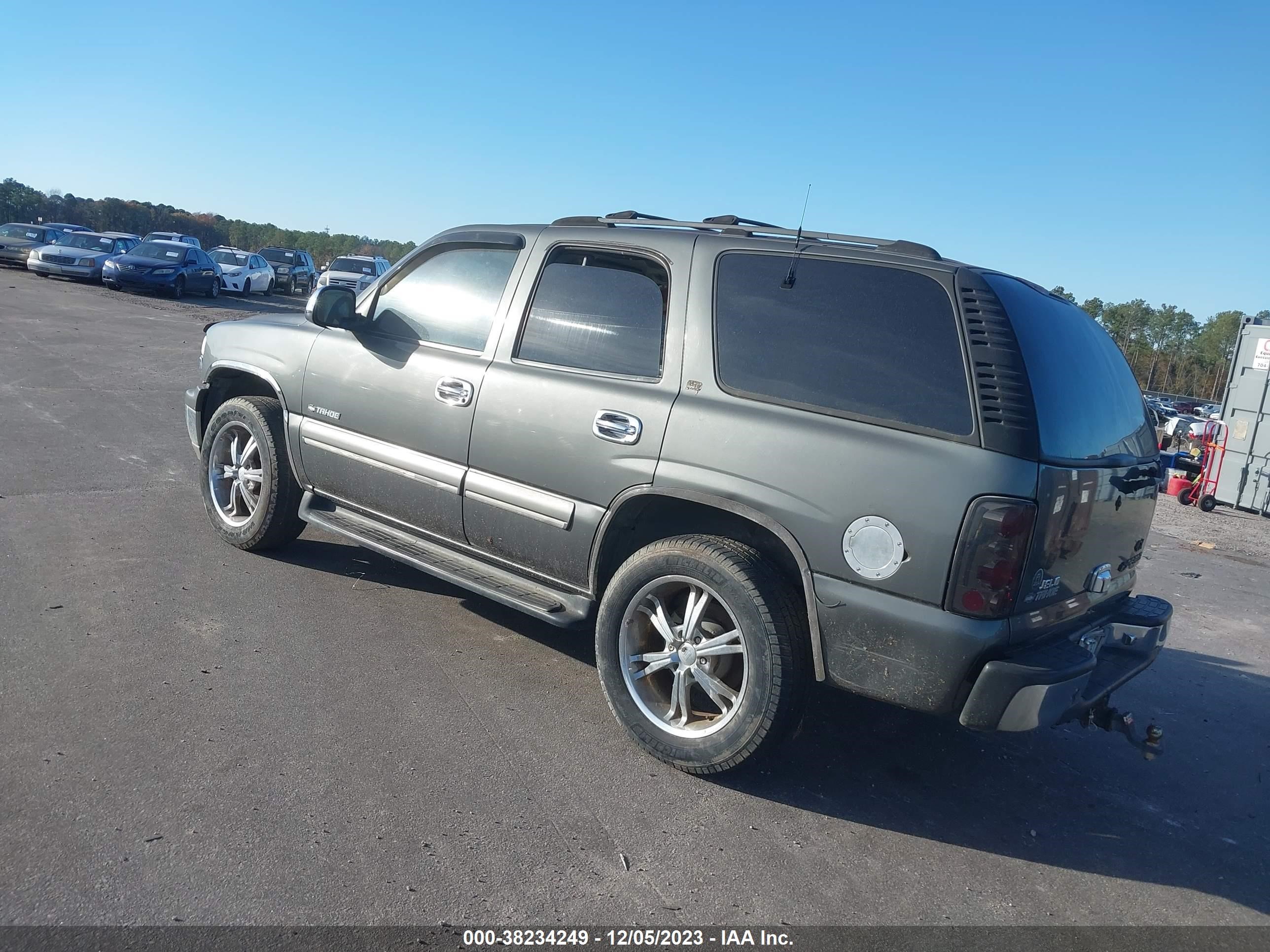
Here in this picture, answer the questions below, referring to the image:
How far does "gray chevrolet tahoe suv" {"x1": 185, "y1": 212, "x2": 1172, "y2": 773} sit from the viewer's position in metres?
3.23

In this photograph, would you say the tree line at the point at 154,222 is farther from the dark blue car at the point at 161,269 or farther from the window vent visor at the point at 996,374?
the window vent visor at the point at 996,374

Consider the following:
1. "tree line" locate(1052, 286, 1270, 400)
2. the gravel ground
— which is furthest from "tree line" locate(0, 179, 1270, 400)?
the gravel ground

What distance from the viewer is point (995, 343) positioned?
129 inches

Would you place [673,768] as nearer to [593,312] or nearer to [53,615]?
[593,312]

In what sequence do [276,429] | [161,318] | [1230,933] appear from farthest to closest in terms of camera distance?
1. [161,318]
2. [276,429]
3. [1230,933]

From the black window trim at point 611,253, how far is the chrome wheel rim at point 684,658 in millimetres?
886

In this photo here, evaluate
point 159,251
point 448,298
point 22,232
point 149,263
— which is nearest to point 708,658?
point 448,298

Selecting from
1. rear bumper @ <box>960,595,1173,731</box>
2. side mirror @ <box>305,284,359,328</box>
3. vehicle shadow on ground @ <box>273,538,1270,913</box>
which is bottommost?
vehicle shadow on ground @ <box>273,538,1270,913</box>

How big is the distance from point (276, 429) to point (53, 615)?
4.76 feet

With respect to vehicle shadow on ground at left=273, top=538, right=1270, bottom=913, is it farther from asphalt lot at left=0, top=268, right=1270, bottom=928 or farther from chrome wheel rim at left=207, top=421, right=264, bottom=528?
chrome wheel rim at left=207, top=421, right=264, bottom=528

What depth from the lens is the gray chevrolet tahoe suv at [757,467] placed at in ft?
10.6

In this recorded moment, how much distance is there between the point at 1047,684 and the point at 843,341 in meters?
1.35

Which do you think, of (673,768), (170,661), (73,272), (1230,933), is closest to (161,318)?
(73,272)

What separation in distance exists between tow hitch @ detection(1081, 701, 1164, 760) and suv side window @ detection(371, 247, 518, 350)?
2991mm
